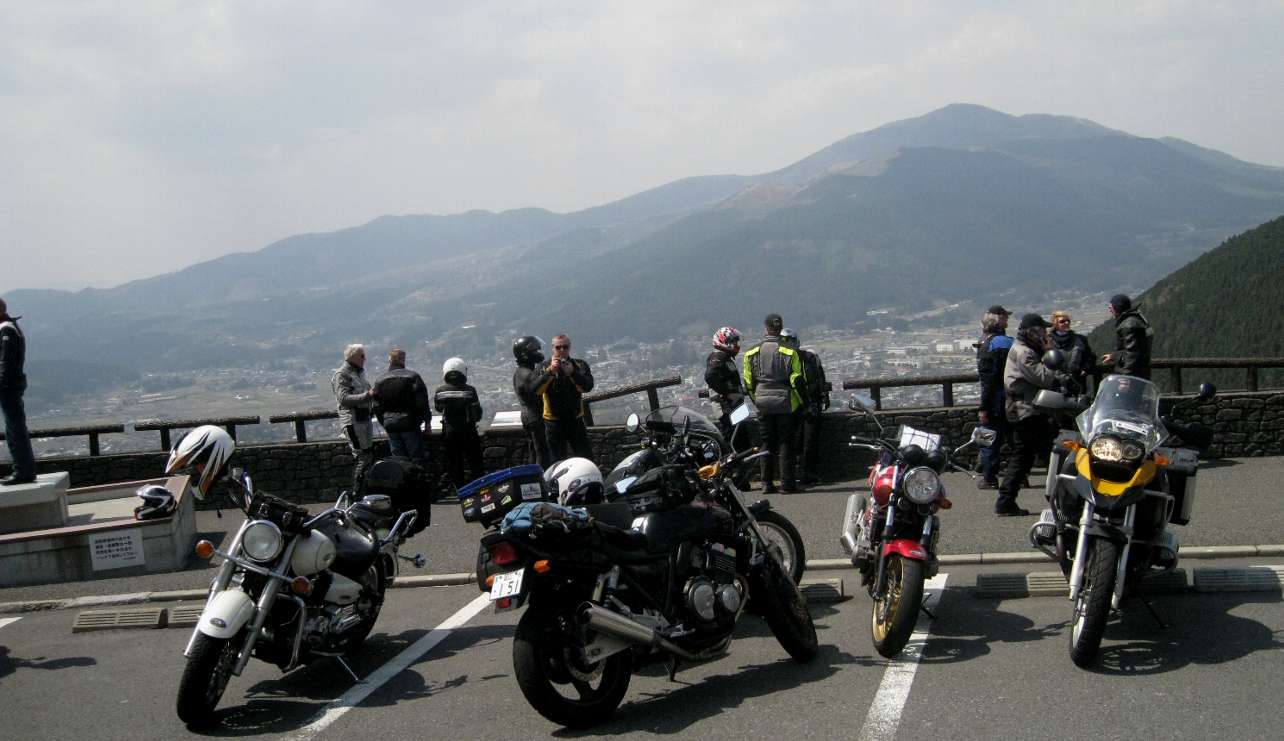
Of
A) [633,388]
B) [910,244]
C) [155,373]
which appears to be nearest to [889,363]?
[633,388]

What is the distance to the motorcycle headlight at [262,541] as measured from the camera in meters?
6.15

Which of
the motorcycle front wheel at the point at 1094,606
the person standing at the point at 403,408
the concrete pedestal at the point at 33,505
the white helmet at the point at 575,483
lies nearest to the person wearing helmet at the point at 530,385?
the person standing at the point at 403,408

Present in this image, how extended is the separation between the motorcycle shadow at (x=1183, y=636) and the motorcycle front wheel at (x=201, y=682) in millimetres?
4419

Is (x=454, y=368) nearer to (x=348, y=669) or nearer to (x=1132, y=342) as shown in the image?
(x=348, y=669)

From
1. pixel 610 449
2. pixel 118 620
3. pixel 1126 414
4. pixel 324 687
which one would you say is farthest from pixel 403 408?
pixel 1126 414

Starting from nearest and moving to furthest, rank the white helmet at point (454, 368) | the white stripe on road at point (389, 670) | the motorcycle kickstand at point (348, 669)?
the white stripe on road at point (389, 670) < the motorcycle kickstand at point (348, 669) < the white helmet at point (454, 368)

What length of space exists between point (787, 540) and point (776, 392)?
14.3 feet

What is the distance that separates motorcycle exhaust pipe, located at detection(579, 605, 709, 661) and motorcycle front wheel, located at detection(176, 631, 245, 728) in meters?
1.94

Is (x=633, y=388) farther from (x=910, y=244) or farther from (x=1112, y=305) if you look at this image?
(x=910, y=244)

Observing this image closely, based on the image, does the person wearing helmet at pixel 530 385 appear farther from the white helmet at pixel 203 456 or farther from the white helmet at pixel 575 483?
the white helmet at pixel 203 456

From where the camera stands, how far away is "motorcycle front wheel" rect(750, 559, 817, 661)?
20.0 feet

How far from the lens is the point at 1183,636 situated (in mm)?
6121

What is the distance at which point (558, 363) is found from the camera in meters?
11.6

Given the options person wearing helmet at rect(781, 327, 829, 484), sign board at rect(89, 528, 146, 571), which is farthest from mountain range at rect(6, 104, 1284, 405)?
sign board at rect(89, 528, 146, 571)
